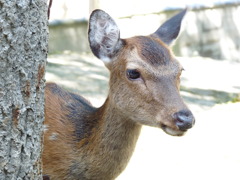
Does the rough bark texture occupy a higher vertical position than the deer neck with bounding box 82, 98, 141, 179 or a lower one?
higher

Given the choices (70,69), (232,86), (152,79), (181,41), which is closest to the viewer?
(152,79)

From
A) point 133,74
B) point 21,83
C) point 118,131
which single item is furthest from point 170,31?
point 21,83

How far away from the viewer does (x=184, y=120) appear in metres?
4.64

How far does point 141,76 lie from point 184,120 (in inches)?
28.6

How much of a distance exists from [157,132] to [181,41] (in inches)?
303

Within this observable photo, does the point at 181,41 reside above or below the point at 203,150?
below

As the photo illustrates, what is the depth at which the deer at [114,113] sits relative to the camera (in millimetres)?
5121

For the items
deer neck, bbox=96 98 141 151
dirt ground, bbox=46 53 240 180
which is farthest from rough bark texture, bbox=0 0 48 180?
dirt ground, bbox=46 53 240 180

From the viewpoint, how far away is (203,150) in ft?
26.1

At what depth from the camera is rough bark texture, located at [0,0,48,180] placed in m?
3.39

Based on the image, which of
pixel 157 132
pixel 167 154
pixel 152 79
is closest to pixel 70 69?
pixel 157 132

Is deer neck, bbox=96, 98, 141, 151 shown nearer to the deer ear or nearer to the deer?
the deer

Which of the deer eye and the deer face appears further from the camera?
the deer eye

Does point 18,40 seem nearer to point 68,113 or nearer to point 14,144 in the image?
point 14,144
